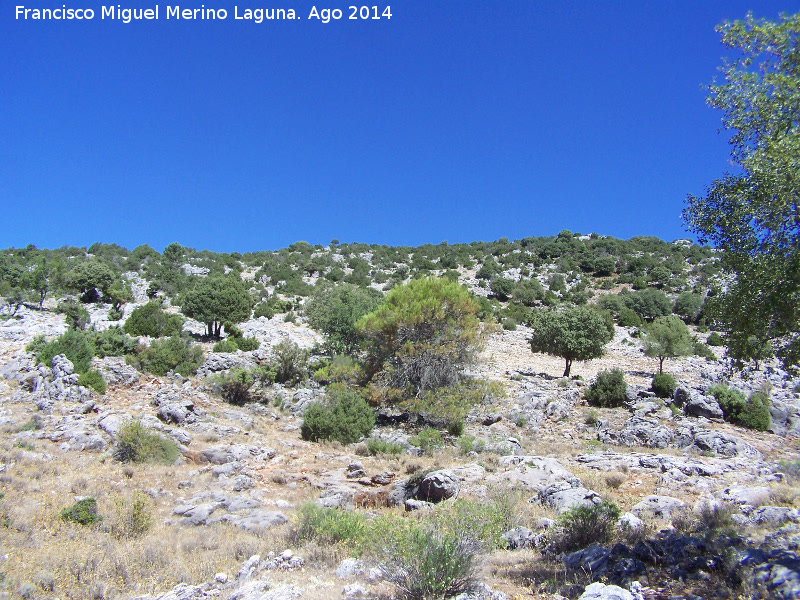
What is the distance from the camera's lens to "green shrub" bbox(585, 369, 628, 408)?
21359 millimetres

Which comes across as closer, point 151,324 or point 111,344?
point 111,344

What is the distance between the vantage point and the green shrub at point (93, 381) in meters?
16.8

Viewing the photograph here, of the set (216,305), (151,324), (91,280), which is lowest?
(151,324)

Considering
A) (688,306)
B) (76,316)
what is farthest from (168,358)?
(688,306)

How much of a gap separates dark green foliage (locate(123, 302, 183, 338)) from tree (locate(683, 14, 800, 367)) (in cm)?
2594

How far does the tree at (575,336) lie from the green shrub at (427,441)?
1373 cm

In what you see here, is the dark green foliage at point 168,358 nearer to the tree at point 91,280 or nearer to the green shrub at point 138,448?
the green shrub at point 138,448

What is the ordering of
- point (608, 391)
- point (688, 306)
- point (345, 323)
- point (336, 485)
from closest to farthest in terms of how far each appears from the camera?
point (336, 485) → point (608, 391) → point (345, 323) → point (688, 306)

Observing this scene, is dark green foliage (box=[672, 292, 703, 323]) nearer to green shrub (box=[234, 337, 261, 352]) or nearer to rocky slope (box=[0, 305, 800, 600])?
rocky slope (box=[0, 305, 800, 600])

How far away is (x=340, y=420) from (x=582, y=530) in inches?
411

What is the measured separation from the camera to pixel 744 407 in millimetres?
19016

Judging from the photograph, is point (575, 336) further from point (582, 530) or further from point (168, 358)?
point (168, 358)

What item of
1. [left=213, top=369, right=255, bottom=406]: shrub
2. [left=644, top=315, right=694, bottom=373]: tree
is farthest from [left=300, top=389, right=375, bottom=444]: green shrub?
[left=644, top=315, right=694, bottom=373]: tree

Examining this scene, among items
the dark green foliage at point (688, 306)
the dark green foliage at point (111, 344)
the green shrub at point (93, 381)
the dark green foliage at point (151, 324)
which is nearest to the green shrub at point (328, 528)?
the green shrub at point (93, 381)
